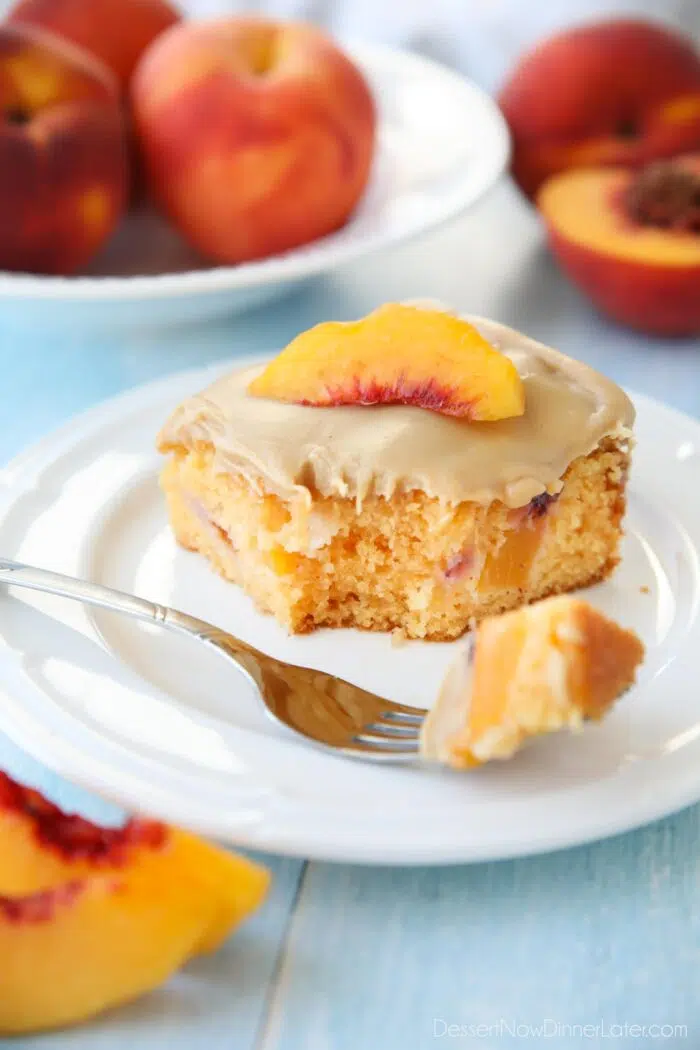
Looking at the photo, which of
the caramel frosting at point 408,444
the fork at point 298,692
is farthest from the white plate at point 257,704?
the caramel frosting at point 408,444

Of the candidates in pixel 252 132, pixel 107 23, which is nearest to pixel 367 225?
pixel 252 132

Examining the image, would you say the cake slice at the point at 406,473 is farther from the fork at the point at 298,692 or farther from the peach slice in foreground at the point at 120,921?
the peach slice in foreground at the point at 120,921

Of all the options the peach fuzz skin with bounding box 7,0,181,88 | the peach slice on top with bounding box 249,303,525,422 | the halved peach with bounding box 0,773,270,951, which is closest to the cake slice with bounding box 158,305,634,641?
the peach slice on top with bounding box 249,303,525,422

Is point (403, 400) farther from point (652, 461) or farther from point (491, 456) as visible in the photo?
point (652, 461)

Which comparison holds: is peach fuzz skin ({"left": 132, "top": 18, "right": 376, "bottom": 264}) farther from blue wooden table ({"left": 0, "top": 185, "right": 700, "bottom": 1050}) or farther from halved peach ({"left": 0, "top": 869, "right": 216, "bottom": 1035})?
halved peach ({"left": 0, "top": 869, "right": 216, "bottom": 1035})

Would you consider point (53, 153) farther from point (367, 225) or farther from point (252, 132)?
point (367, 225)
